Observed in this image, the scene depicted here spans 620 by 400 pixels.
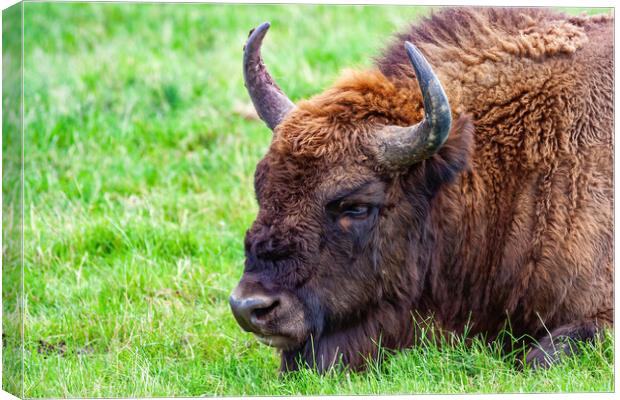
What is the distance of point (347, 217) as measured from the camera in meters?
5.36

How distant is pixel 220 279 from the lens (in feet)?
23.0

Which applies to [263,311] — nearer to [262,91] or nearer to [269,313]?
[269,313]

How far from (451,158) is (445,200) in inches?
9.4

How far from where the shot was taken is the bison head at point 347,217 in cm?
524

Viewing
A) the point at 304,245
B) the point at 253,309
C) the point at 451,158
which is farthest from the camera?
the point at 451,158

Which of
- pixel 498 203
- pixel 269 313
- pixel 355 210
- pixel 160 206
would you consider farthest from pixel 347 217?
pixel 160 206

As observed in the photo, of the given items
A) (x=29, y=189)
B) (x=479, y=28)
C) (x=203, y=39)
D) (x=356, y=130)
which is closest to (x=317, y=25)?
(x=203, y=39)

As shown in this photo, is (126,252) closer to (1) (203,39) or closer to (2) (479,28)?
(2) (479,28)

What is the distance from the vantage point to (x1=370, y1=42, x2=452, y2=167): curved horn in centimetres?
506

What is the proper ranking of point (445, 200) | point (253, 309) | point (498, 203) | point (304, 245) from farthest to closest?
point (498, 203) → point (445, 200) → point (304, 245) → point (253, 309)

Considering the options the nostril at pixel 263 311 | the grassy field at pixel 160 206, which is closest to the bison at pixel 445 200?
the nostril at pixel 263 311

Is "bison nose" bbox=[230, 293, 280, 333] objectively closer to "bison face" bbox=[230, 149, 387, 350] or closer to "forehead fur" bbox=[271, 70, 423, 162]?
"bison face" bbox=[230, 149, 387, 350]

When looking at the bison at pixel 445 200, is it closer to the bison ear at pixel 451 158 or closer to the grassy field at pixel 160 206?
the bison ear at pixel 451 158

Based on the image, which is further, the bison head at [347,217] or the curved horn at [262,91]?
the curved horn at [262,91]
